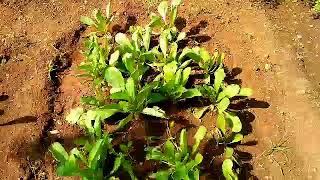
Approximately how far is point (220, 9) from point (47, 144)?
201 centimetres

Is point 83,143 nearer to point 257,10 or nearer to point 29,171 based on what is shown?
point 29,171

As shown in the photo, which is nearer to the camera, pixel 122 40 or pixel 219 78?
pixel 219 78

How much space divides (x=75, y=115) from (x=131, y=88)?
0.47 meters

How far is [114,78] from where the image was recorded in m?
3.25

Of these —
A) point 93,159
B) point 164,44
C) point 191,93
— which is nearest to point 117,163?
point 93,159

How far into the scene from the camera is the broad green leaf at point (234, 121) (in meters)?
3.12

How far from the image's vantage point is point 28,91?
11.5 feet

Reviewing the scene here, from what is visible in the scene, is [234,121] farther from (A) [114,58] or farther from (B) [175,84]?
(A) [114,58]

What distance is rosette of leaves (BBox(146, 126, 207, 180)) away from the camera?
2807mm

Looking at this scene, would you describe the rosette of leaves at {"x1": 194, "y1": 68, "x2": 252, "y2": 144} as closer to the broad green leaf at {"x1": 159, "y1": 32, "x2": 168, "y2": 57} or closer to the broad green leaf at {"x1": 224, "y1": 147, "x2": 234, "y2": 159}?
the broad green leaf at {"x1": 224, "y1": 147, "x2": 234, "y2": 159}

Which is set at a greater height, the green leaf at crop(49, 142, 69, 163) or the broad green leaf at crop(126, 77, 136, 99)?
the broad green leaf at crop(126, 77, 136, 99)

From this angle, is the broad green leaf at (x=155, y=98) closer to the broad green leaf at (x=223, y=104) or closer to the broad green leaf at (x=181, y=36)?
the broad green leaf at (x=223, y=104)

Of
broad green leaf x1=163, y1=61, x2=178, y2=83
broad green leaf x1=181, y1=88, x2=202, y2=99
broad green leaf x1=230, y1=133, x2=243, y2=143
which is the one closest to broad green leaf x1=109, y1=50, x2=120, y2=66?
broad green leaf x1=163, y1=61, x2=178, y2=83

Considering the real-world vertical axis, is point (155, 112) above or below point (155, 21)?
below
